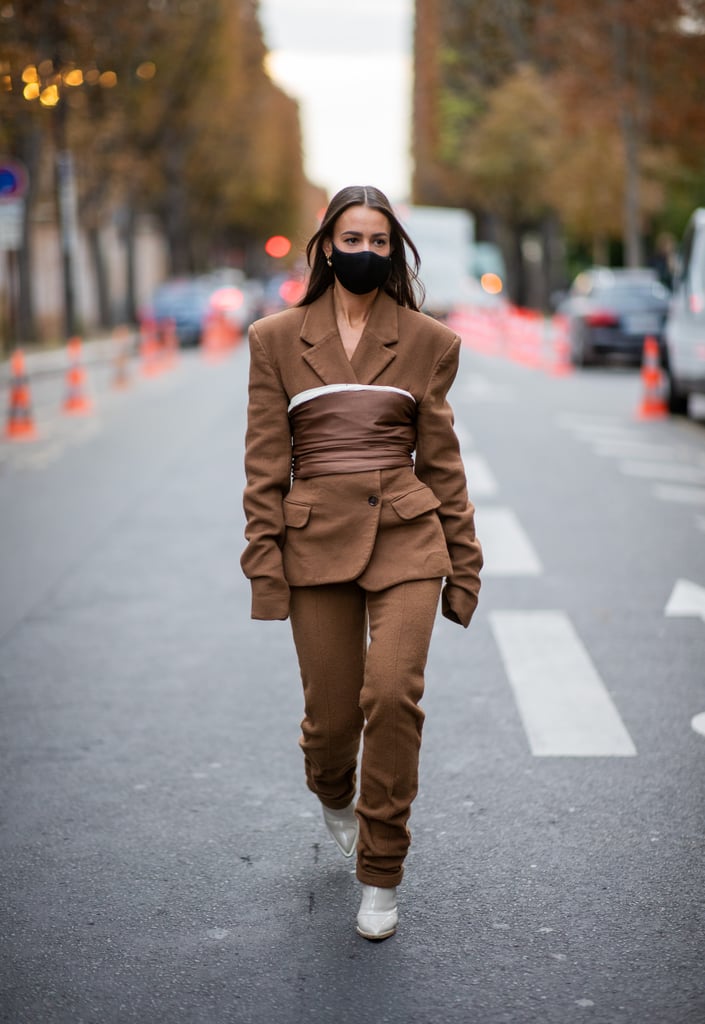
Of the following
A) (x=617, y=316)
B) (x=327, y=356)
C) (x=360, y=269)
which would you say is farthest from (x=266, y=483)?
(x=617, y=316)

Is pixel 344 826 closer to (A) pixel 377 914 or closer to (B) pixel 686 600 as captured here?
(A) pixel 377 914

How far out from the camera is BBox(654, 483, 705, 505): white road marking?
11.3 metres

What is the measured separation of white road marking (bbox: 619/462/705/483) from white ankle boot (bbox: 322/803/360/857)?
8.63m

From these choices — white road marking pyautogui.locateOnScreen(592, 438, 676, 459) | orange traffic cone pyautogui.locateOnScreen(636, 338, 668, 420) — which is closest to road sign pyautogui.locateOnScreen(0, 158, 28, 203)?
orange traffic cone pyautogui.locateOnScreen(636, 338, 668, 420)

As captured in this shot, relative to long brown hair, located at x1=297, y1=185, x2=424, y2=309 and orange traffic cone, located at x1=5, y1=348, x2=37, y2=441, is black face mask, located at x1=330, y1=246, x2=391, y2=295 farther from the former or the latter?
orange traffic cone, located at x1=5, y1=348, x2=37, y2=441

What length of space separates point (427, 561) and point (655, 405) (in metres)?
14.6

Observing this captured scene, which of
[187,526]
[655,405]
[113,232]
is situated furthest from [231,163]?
[187,526]

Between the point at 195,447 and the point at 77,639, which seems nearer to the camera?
the point at 77,639

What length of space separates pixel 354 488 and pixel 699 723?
247 centimetres

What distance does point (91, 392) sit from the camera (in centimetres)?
2312

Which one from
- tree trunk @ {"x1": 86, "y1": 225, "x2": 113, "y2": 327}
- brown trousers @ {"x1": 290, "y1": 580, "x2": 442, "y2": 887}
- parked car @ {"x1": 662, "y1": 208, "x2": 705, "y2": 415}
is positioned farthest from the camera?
tree trunk @ {"x1": 86, "y1": 225, "x2": 113, "y2": 327}

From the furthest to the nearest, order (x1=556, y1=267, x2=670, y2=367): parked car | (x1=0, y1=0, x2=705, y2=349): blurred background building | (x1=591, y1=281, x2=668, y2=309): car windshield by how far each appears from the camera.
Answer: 1. (x1=0, y1=0, x2=705, y2=349): blurred background building
2. (x1=591, y1=281, x2=668, y2=309): car windshield
3. (x1=556, y1=267, x2=670, y2=367): parked car

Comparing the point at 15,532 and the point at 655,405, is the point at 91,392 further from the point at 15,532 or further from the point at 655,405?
the point at 15,532

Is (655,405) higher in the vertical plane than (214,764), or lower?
lower
